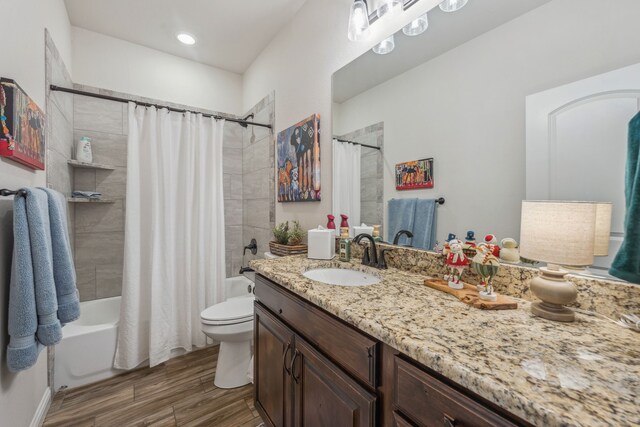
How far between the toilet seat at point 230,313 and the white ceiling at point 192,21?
7.45 ft

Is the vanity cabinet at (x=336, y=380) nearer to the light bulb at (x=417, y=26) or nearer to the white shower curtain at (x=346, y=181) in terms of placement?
the white shower curtain at (x=346, y=181)

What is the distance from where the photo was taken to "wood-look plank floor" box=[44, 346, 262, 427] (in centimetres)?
153

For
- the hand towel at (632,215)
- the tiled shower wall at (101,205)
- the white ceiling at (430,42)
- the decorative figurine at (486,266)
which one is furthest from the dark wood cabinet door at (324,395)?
the tiled shower wall at (101,205)

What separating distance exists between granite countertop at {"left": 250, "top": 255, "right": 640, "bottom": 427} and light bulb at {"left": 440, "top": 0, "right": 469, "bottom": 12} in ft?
3.74

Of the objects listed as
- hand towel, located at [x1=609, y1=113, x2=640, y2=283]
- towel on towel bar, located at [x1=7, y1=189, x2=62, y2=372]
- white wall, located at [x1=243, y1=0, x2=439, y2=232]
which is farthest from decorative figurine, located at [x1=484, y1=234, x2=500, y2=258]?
towel on towel bar, located at [x1=7, y1=189, x2=62, y2=372]

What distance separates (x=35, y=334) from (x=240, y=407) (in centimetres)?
112

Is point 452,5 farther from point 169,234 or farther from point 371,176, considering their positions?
point 169,234

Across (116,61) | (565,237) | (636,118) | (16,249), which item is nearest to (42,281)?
(16,249)

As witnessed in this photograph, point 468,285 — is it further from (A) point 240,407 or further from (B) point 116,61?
(B) point 116,61

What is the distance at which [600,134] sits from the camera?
0.75 m

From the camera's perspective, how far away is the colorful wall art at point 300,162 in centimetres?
184

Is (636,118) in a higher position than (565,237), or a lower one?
higher

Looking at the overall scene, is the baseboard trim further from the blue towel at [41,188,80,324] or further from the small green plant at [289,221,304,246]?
the small green plant at [289,221,304,246]

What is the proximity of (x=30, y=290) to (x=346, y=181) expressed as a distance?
154cm
